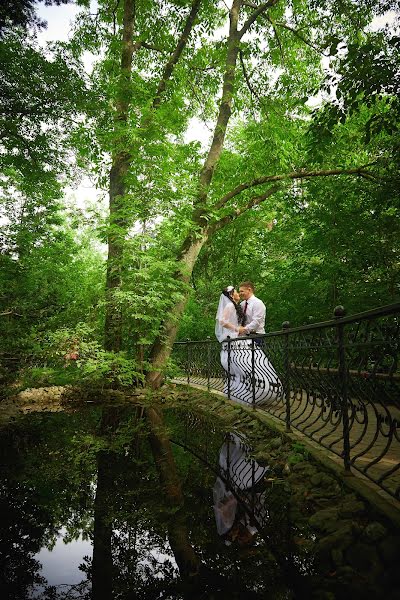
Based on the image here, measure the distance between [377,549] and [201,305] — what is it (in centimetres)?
1303

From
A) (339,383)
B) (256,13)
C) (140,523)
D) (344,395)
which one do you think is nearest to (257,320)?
(339,383)

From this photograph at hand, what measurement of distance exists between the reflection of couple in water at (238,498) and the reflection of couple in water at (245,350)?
5.60ft

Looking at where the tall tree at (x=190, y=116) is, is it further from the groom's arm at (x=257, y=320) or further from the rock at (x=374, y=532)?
the rock at (x=374, y=532)

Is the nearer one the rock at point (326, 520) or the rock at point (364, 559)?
the rock at point (364, 559)

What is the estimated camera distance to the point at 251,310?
7.19 metres

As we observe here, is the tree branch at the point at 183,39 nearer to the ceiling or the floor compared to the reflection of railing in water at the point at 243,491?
nearer to the ceiling

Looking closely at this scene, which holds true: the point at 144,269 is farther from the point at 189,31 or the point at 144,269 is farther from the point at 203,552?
the point at 189,31

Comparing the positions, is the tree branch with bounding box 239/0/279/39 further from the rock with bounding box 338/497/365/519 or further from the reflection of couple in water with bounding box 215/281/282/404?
the rock with bounding box 338/497/365/519

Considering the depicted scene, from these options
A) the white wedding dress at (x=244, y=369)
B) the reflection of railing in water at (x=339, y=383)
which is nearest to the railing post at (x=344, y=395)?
the reflection of railing in water at (x=339, y=383)

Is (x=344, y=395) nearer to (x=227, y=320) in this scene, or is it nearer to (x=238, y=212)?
(x=227, y=320)

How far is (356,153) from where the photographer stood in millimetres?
11297

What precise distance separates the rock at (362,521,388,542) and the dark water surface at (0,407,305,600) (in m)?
0.45

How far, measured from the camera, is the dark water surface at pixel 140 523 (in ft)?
7.10

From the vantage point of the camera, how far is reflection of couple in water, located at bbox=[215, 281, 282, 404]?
6227 millimetres
